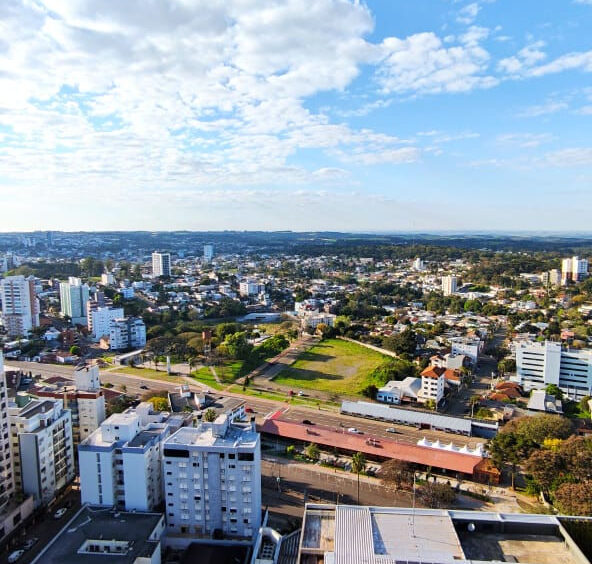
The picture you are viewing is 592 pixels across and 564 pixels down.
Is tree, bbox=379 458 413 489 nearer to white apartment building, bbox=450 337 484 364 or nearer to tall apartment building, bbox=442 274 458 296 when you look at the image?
white apartment building, bbox=450 337 484 364

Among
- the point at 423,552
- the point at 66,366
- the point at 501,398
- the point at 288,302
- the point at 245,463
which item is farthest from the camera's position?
the point at 288,302

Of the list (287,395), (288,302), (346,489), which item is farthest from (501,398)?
(288,302)

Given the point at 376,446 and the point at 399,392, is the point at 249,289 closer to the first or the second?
the point at 399,392

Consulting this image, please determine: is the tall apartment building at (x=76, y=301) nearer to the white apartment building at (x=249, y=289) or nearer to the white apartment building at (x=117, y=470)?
the white apartment building at (x=249, y=289)

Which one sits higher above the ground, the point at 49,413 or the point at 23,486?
the point at 49,413

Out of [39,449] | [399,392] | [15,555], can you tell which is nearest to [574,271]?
[399,392]

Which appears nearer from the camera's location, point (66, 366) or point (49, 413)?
point (49, 413)

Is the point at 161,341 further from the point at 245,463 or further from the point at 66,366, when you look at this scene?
the point at 245,463

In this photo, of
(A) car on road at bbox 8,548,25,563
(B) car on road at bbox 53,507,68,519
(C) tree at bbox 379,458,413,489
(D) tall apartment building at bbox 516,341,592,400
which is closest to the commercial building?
(B) car on road at bbox 53,507,68,519
